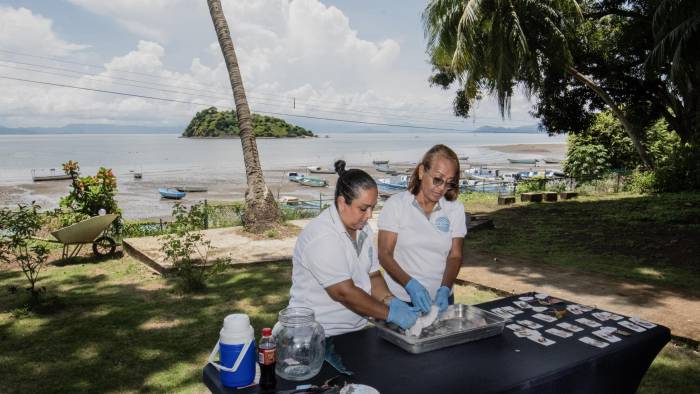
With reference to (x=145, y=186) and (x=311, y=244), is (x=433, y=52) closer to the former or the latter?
(x=311, y=244)

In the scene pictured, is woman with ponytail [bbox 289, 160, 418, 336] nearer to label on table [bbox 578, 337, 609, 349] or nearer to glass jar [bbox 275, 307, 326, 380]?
glass jar [bbox 275, 307, 326, 380]

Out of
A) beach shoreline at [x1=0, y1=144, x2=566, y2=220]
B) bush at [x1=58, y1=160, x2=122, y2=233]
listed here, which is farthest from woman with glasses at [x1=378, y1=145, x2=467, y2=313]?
beach shoreline at [x1=0, y1=144, x2=566, y2=220]

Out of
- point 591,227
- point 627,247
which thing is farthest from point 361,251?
point 591,227

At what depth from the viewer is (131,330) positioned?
18.6 ft

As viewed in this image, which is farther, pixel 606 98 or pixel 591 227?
pixel 606 98

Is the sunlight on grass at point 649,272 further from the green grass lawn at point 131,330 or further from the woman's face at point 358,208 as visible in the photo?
the woman's face at point 358,208

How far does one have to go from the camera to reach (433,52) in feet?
59.6

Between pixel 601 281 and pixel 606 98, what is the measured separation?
44.9 feet

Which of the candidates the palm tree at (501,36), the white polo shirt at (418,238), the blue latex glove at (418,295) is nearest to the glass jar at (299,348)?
the blue latex glove at (418,295)

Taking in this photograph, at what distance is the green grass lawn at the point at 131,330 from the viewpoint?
4.45 metres

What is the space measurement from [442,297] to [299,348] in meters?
1.44

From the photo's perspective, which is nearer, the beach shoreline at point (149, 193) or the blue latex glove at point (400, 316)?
the blue latex glove at point (400, 316)

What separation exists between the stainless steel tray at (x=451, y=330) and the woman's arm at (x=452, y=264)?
542 millimetres

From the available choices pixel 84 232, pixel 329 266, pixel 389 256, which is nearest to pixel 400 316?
pixel 329 266
